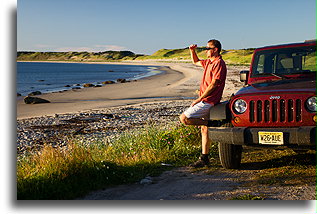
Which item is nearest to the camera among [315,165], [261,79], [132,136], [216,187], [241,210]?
[241,210]

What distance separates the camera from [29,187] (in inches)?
183

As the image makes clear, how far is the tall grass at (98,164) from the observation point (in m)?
4.72

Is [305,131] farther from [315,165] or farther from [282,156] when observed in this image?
[282,156]

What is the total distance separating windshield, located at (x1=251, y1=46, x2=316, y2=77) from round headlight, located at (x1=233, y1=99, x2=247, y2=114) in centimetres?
133

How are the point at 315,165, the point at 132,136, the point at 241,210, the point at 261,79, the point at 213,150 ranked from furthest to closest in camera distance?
the point at 132,136
the point at 213,150
the point at 261,79
the point at 315,165
the point at 241,210

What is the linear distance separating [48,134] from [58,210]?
23.2 ft

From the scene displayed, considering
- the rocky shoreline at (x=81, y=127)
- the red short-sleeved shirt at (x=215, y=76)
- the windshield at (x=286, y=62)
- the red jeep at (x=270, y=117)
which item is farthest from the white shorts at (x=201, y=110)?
the rocky shoreline at (x=81, y=127)

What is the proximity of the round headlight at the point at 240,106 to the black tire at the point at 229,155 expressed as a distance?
0.63m

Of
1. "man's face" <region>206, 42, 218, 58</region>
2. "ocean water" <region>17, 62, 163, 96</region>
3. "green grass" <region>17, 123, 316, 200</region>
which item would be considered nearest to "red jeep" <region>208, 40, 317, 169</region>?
"green grass" <region>17, 123, 316, 200</region>

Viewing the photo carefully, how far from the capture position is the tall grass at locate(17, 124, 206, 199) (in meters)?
4.72

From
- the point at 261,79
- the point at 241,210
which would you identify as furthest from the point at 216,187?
the point at 261,79

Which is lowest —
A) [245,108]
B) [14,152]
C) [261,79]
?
[14,152]

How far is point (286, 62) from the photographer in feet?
21.3

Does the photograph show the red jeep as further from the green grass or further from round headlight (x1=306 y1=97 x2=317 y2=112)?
the green grass
